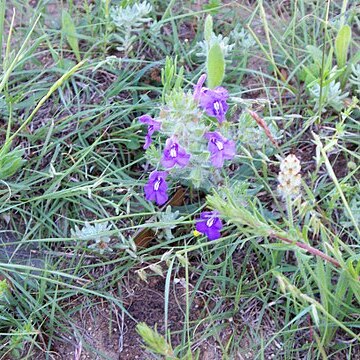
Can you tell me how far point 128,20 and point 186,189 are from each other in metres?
0.70

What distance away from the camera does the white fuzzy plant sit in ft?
8.81

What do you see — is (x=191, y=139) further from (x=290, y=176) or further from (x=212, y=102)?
(x=290, y=176)

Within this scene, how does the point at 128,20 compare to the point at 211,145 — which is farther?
the point at 128,20

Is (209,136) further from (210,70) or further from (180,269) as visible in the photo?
(180,269)

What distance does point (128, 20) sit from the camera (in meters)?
2.69

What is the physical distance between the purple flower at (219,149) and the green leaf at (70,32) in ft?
2.71

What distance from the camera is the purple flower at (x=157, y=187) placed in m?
2.28

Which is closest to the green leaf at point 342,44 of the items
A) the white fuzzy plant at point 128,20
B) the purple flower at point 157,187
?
the white fuzzy plant at point 128,20

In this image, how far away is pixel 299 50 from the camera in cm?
273

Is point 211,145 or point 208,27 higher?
point 208,27

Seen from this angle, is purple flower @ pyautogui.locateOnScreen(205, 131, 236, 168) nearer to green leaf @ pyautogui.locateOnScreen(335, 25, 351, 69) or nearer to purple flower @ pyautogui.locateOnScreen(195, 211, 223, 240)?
purple flower @ pyautogui.locateOnScreen(195, 211, 223, 240)

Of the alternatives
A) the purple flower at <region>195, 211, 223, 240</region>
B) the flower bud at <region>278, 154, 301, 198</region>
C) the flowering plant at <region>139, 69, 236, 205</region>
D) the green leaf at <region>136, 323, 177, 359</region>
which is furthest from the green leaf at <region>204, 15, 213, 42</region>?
the green leaf at <region>136, 323, 177, 359</region>

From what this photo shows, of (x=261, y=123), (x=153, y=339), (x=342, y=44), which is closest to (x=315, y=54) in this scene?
(x=342, y=44)

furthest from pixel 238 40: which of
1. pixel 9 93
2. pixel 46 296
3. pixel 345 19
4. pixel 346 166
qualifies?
pixel 46 296
